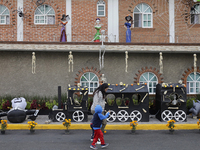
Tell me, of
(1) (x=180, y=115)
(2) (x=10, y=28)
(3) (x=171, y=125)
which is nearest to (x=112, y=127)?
(3) (x=171, y=125)

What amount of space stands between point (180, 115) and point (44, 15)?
9.99m

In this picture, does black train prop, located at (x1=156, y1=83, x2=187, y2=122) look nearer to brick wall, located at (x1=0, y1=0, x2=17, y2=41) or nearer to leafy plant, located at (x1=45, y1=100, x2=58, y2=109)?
leafy plant, located at (x1=45, y1=100, x2=58, y2=109)

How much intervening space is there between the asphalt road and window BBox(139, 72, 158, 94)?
5108mm

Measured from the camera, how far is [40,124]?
10.3m

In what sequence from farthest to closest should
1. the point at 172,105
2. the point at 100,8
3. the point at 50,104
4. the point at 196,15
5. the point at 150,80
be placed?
1. the point at 196,15
2. the point at 100,8
3. the point at 150,80
4. the point at 50,104
5. the point at 172,105

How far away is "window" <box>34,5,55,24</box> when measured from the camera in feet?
49.9

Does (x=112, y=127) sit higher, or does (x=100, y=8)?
(x=100, y=8)

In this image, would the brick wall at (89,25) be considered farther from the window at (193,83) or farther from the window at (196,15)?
the window at (193,83)

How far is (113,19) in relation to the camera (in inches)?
596

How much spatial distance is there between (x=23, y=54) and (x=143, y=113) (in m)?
7.80

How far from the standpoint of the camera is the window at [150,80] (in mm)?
14594

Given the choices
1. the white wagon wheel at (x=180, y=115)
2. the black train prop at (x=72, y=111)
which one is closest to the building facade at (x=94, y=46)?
the black train prop at (x=72, y=111)

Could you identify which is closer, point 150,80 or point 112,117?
point 112,117

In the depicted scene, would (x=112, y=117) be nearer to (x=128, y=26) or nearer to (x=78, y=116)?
(x=78, y=116)
